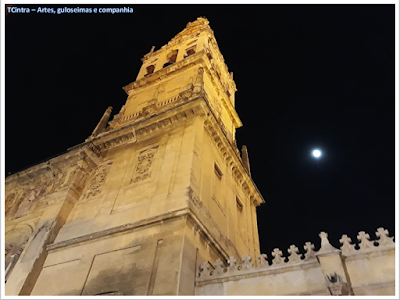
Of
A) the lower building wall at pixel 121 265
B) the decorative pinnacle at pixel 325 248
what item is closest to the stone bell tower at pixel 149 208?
the lower building wall at pixel 121 265

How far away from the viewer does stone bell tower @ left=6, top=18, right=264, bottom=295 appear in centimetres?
1053

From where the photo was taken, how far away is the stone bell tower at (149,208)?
34.6ft

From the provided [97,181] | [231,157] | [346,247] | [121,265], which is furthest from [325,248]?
[97,181]

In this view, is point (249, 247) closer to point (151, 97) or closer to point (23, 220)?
point (23, 220)

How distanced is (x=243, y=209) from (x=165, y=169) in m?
6.05

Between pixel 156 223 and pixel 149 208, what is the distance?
1.17 meters

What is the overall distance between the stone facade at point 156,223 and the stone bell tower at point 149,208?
46 millimetres

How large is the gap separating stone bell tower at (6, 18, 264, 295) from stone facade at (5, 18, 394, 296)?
0.15 feet

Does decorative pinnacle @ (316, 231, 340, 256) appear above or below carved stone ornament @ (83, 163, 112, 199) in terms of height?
below

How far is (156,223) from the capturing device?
11.5m

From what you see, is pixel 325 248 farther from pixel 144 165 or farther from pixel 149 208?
pixel 144 165

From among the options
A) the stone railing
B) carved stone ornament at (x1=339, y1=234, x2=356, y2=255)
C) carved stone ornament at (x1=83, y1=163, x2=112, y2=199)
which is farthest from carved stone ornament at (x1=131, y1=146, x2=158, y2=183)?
carved stone ornament at (x1=339, y1=234, x2=356, y2=255)

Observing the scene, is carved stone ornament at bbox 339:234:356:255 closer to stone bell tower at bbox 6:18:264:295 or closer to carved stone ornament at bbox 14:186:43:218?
stone bell tower at bbox 6:18:264:295

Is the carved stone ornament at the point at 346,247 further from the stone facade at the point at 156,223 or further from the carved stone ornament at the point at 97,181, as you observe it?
the carved stone ornament at the point at 97,181
